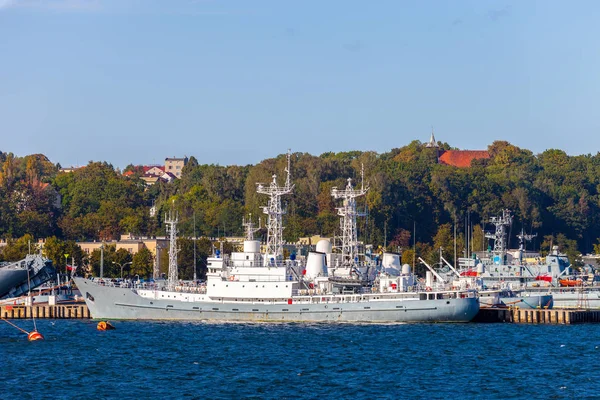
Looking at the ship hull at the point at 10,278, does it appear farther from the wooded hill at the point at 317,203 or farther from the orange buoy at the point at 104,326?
the wooded hill at the point at 317,203

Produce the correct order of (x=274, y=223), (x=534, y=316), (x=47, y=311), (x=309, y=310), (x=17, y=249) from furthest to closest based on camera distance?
(x=17, y=249) < (x=47, y=311) < (x=534, y=316) < (x=274, y=223) < (x=309, y=310)

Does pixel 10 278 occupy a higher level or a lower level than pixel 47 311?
Result: higher

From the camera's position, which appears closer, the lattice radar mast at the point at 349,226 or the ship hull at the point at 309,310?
the ship hull at the point at 309,310

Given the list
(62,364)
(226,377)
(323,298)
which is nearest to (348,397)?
(226,377)

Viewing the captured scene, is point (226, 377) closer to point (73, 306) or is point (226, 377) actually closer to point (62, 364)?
point (62, 364)

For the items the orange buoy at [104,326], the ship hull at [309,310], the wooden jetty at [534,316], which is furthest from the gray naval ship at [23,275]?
the wooden jetty at [534,316]

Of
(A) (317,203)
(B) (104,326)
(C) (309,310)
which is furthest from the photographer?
(A) (317,203)

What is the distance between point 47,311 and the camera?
314ft

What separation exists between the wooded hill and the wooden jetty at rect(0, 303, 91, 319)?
54.1 metres

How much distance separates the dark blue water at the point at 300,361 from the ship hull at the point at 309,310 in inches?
49.2

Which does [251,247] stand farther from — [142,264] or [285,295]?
[142,264]

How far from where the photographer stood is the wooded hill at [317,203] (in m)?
157

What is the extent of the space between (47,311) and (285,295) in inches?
871

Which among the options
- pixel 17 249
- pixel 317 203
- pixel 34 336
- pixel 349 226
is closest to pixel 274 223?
pixel 349 226
